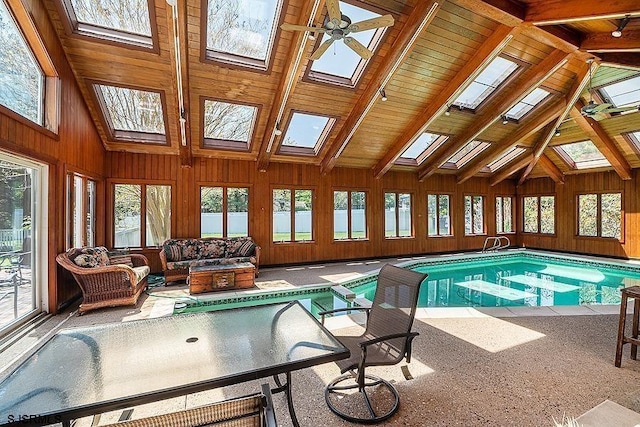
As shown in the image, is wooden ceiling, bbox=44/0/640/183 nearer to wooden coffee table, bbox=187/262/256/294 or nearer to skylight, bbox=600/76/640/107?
skylight, bbox=600/76/640/107

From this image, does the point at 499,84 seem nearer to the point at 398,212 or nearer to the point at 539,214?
the point at 398,212

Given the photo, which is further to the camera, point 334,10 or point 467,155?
point 467,155

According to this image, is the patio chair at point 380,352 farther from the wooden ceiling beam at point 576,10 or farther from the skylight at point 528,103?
the skylight at point 528,103

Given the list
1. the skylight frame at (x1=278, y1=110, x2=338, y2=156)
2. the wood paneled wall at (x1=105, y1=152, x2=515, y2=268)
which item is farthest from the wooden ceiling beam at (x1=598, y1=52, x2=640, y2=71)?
the wood paneled wall at (x1=105, y1=152, x2=515, y2=268)

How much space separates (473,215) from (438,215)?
5.47 feet

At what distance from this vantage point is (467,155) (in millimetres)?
9641

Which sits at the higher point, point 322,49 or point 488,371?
point 322,49

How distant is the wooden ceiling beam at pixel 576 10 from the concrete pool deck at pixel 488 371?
377 centimetres

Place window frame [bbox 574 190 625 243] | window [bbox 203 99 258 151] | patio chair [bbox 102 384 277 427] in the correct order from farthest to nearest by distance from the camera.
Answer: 1. window frame [bbox 574 190 625 243]
2. window [bbox 203 99 258 151]
3. patio chair [bbox 102 384 277 427]

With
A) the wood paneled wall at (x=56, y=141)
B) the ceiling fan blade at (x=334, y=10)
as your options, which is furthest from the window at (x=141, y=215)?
the ceiling fan blade at (x=334, y=10)

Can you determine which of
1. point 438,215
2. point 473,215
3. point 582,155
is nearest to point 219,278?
point 438,215

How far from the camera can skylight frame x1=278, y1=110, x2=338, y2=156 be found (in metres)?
6.61

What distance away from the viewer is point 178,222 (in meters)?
7.11

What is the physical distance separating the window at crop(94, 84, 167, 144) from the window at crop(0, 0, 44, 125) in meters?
1.31
